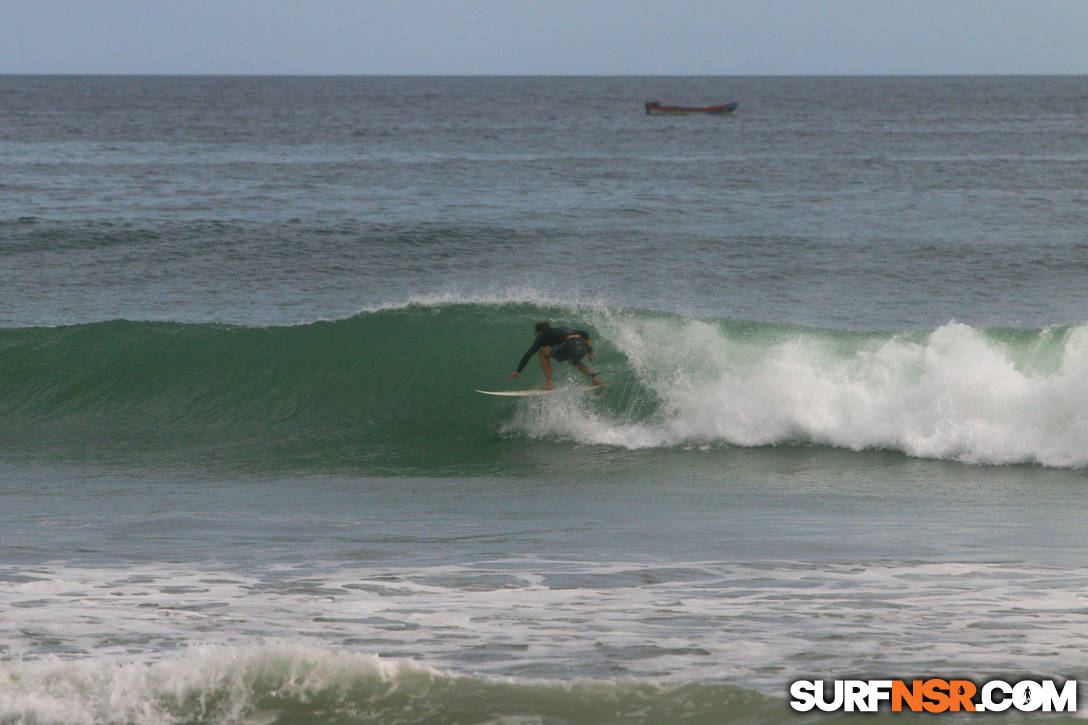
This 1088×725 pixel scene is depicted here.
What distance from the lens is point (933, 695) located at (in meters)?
5.86

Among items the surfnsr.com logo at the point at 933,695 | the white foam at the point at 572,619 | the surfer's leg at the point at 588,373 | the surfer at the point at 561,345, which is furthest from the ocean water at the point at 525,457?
the surfer at the point at 561,345

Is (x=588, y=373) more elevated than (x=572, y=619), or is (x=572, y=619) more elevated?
(x=588, y=373)

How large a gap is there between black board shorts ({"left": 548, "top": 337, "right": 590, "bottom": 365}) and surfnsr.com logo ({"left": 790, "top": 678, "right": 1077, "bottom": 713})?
8.27m

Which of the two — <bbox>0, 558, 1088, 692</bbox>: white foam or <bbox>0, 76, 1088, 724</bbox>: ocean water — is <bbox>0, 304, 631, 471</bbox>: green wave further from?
<bbox>0, 558, 1088, 692</bbox>: white foam

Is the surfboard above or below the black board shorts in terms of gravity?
below

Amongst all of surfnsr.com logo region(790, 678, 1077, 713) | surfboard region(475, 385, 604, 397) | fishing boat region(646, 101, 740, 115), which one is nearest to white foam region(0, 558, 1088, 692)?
surfnsr.com logo region(790, 678, 1077, 713)

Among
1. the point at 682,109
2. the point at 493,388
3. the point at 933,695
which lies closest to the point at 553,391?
the point at 493,388

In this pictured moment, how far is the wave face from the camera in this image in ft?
44.1

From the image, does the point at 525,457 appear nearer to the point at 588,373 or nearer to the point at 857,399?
the point at 588,373

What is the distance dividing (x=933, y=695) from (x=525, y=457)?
8018 millimetres

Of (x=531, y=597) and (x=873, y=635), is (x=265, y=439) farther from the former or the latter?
(x=873, y=635)

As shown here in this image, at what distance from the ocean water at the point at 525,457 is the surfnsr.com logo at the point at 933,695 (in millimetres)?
132

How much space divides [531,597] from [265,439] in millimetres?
7979

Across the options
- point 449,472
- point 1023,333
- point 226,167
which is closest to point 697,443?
point 449,472
